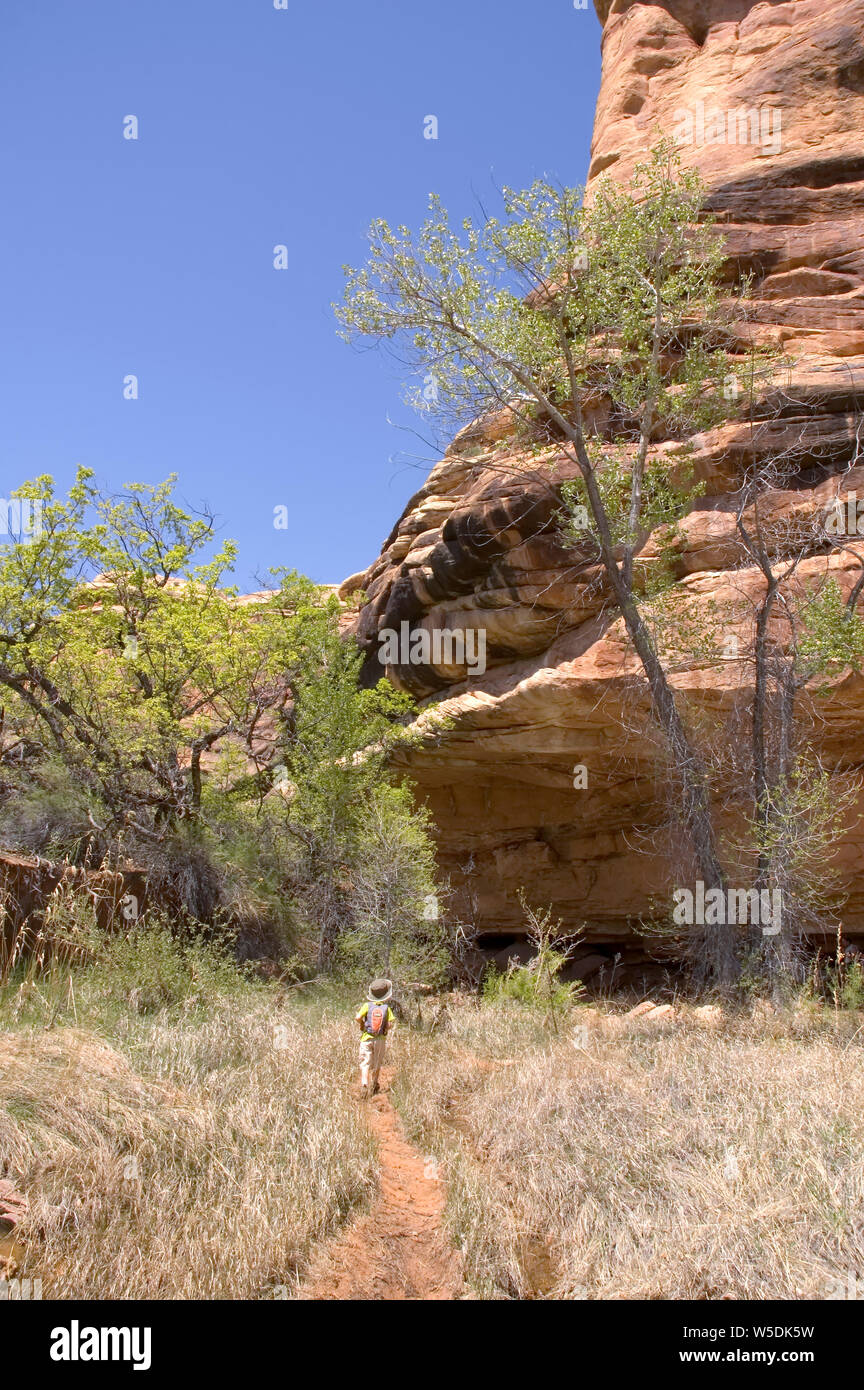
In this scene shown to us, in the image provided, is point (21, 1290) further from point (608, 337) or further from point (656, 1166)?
point (608, 337)

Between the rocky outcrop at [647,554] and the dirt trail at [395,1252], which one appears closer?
the dirt trail at [395,1252]

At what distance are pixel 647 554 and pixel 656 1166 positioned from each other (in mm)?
9365

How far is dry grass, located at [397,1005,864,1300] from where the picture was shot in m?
4.22

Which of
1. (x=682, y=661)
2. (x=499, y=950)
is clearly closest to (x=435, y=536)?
(x=682, y=661)

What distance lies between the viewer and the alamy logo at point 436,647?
14930 mm

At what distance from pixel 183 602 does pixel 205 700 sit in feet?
5.95

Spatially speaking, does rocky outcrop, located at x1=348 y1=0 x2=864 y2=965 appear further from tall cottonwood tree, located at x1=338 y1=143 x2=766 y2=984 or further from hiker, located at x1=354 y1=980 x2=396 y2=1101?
hiker, located at x1=354 y1=980 x2=396 y2=1101

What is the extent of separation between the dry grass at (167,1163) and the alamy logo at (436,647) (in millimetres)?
9044

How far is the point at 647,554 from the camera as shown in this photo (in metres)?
13.0

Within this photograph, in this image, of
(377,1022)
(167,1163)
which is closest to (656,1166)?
(167,1163)

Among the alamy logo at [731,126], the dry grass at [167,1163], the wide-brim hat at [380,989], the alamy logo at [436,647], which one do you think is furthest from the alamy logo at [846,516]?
the dry grass at [167,1163]
